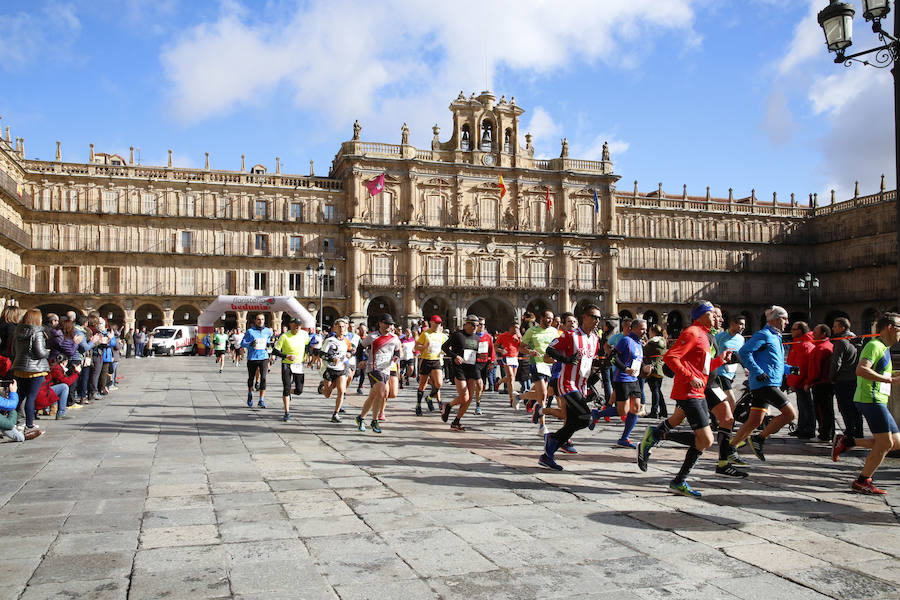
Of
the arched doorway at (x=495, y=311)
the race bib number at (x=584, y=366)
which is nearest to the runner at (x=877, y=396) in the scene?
the race bib number at (x=584, y=366)

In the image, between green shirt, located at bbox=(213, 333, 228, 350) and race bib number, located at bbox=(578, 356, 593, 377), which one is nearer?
race bib number, located at bbox=(578, 356, 593, 377)

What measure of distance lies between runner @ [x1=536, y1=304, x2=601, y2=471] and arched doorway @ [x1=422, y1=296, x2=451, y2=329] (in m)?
37.5

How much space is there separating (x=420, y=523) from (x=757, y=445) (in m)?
4.83

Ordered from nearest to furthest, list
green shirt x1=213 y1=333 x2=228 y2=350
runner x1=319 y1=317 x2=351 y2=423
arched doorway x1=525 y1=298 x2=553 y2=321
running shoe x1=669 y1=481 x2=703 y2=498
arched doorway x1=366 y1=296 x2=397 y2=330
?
1. running shoe x1=669 y1=481 x2=703 y2=498
2. runner x1=319 y1=317 x2=351 y2=423
3. green shirt x1=213 y1=333 x2=228 y2=350
4. arched doorway x1=366 y1=296 x2=397 y2=330
5. arched doorway x1=525 y1=298 x2=553 y2=321

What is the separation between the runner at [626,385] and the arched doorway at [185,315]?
39.0 m

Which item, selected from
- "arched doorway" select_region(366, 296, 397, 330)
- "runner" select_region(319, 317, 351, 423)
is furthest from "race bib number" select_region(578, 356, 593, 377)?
"arched doorway" select_region(366, 296, 397, 330)

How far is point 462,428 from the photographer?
34.0ft

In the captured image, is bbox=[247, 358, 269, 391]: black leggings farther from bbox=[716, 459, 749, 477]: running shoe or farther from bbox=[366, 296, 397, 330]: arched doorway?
bbox=[366, 296, 397, 330]: arched doorway

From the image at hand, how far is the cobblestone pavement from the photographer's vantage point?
3998mm

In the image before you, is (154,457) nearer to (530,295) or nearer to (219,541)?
(219,541)

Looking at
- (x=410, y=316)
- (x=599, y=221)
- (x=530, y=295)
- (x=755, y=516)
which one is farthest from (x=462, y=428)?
(x=599, y=221)

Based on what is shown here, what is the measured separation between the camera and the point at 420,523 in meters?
5.19

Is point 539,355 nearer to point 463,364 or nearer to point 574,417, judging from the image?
point 463,364

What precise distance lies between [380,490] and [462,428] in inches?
165
